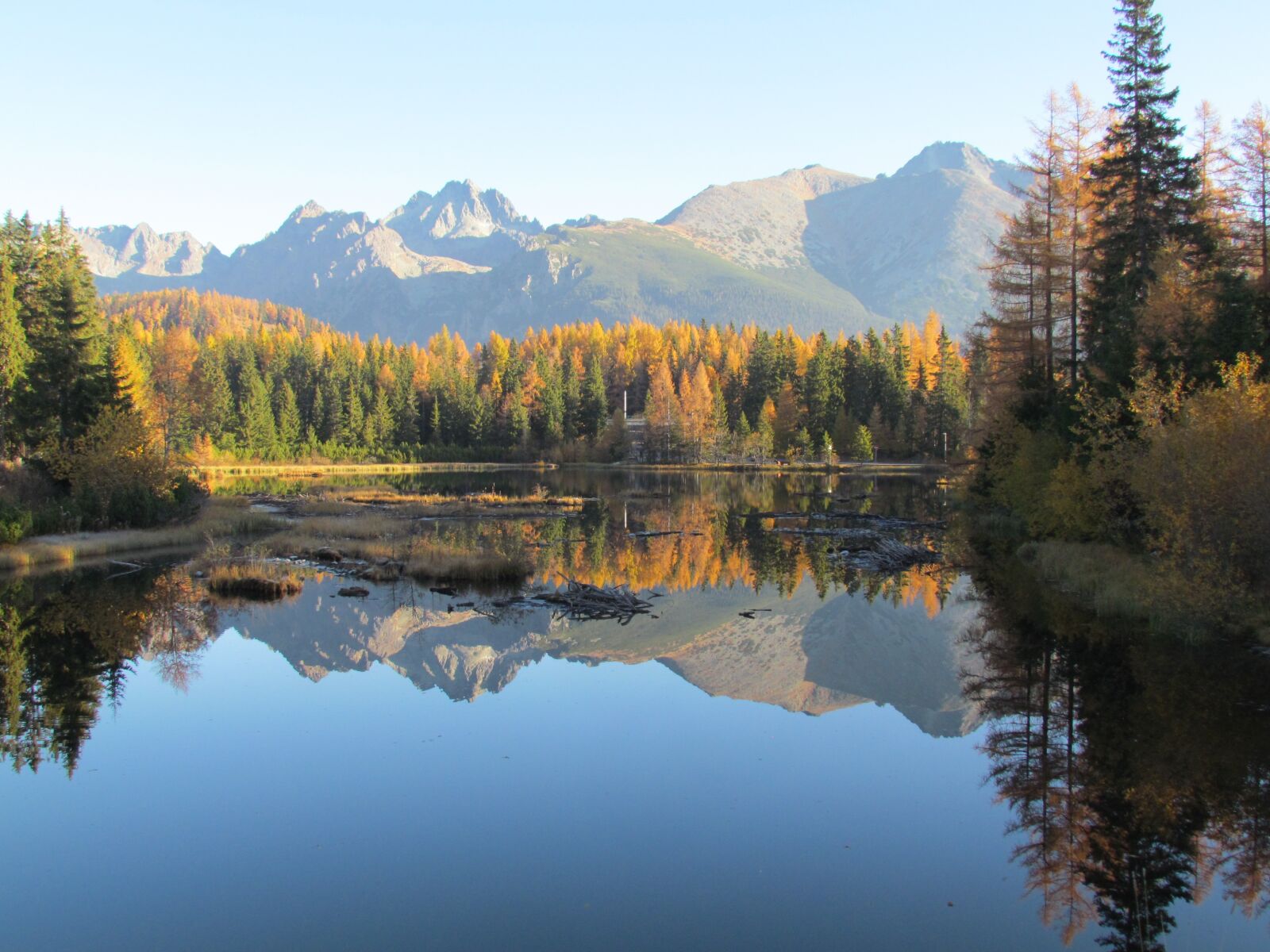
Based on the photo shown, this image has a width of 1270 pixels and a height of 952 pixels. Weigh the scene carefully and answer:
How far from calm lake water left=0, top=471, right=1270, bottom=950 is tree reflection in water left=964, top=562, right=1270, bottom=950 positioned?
0.20 ft

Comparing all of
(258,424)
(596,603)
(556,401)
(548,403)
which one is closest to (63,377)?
(596,603)

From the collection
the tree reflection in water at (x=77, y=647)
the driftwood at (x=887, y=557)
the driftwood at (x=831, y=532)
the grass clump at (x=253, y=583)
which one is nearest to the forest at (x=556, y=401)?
the grass clump at (x=253, y=583)

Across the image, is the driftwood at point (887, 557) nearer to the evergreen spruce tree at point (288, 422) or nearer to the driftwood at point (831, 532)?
the driftwood at point (831, 532)

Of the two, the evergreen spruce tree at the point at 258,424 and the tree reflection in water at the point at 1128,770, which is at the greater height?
the evergreen spruce tree at the point at 258,424

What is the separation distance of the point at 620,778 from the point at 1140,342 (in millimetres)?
24206

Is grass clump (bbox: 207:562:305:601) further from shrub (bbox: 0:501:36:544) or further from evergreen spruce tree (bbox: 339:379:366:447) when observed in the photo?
evergreen spruce tree (bbox: 339:379:366:447)

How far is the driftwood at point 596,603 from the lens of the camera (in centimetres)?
2608

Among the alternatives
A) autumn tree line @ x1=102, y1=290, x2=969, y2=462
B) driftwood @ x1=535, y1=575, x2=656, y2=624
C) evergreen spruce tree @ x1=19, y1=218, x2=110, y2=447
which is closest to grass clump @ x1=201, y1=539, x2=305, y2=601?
driftwood @ x1=535, y1=575, x2=656, y2=624

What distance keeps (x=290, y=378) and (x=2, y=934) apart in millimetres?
142287

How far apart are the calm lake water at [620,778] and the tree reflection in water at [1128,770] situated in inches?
2.4

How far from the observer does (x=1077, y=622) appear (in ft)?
77.8

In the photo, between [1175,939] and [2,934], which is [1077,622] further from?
[2,934]

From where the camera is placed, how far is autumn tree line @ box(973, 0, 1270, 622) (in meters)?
20.8

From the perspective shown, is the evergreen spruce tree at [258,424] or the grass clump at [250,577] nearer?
the grass clump at [250,577]
